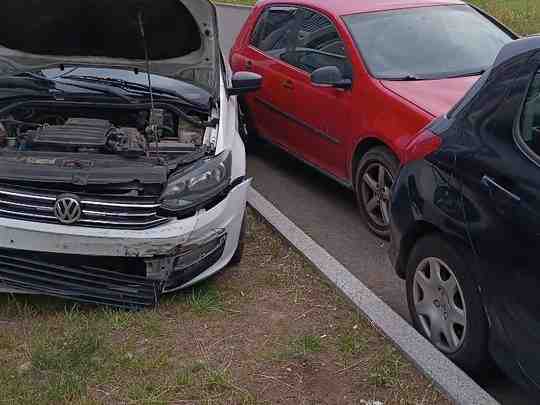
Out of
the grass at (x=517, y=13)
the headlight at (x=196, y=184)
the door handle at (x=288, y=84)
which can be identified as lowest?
the grass at (x=517, y=13)

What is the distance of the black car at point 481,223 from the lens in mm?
3561

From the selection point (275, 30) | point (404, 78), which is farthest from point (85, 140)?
point (275, 30)

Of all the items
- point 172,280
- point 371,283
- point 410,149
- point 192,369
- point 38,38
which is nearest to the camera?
point 192,369

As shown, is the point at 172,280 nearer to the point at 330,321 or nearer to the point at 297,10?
the point at 330,321

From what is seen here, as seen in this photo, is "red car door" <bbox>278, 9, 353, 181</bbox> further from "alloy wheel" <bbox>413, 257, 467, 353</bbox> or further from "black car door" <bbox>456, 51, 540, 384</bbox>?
"black car door" <bbox>456, 51, 540, 384</bbox>

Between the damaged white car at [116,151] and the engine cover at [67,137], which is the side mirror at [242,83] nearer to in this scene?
the damaged white car at [116,151]

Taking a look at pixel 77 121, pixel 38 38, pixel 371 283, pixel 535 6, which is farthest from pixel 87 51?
pixel 535 6

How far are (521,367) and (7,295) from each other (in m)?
3.02

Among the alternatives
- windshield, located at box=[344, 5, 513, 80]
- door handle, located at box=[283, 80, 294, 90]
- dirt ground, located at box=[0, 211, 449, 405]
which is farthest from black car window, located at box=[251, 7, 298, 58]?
dirt ground, located at box=[0, 211, 449, 405]

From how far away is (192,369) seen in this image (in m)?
4.18

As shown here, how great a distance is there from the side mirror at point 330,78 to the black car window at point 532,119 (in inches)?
114

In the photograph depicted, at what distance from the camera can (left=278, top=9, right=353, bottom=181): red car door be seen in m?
6.77

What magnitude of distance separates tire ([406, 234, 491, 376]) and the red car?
166 centimetres

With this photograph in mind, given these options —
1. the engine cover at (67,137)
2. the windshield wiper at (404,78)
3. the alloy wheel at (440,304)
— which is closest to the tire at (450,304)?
the alloy wheel at (440,304)
